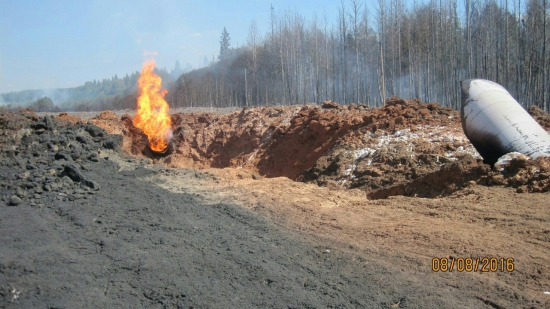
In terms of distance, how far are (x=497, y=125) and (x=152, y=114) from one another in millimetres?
16618

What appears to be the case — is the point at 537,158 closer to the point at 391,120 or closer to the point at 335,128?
the point at 391,120

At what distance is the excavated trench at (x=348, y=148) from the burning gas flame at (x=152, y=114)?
370 millimetres

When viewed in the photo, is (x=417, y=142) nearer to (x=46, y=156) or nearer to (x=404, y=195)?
(x=404, y=195)

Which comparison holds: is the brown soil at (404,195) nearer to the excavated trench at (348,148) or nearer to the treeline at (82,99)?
the excavated trench at (348,148)

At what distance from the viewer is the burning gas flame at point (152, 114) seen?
66.9 feet

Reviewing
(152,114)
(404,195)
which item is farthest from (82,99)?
(404,195)

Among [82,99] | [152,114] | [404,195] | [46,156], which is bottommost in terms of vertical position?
[404,195]

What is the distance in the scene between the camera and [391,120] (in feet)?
43.8

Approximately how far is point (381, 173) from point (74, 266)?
26.1 feet

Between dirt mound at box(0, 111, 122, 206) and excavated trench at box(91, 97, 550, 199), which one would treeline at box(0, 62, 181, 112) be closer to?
excavated trench at box(91, 97, 550, 199)

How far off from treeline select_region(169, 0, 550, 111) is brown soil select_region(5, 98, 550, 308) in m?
9.57

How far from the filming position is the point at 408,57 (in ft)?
106

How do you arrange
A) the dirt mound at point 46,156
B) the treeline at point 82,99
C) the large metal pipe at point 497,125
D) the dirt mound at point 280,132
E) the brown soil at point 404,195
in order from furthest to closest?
1. the treeline at point 82,99
2. the dirt mound at point 280,132
3. the large metal pipe at point 497,125
4. the dirt mound at point 46,156
5. the brown soil at point 404,195

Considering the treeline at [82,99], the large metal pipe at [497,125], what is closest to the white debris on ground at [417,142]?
the large metal pipe at [497,125]
